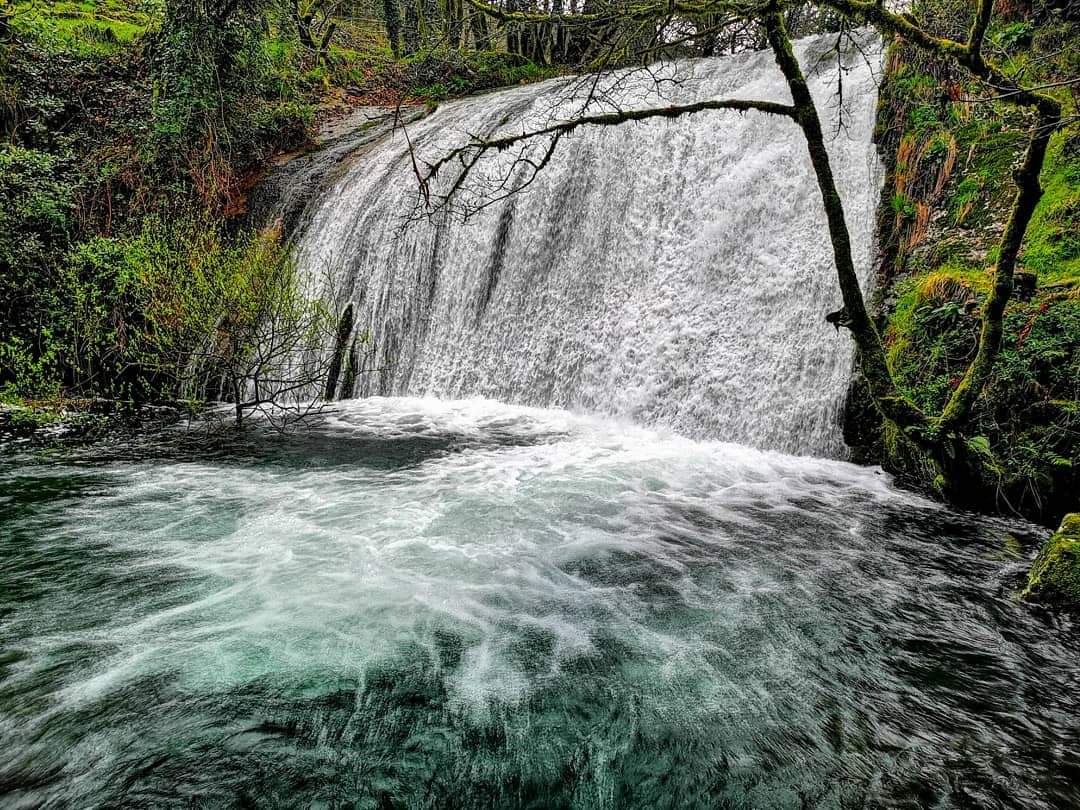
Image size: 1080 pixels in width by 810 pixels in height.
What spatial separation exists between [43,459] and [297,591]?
458 centimetres

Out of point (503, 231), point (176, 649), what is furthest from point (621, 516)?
point (503, 231)

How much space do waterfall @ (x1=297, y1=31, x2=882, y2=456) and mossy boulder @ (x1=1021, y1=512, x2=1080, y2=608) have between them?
2592 millimetres

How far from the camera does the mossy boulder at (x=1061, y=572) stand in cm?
393

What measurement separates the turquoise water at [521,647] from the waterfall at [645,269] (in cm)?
169

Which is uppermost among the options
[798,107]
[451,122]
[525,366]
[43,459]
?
[451,122]

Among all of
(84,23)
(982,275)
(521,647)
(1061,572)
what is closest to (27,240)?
(84,23)

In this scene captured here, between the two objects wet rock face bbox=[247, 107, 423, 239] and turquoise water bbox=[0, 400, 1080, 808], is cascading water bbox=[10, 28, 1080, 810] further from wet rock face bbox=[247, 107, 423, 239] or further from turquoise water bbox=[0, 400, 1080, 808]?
wet rock face bbox=[247, 107, 423, 239]

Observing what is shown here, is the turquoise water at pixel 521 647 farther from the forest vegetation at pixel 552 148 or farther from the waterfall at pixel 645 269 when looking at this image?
the waterfall at pixel 645 269

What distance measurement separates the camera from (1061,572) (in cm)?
397

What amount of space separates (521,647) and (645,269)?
250 inches

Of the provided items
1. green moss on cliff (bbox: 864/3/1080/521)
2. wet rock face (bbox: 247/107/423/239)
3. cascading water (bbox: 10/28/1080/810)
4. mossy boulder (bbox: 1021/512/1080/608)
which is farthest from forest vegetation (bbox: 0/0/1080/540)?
mossy boulder (bbox: 1021/512/1080/608)

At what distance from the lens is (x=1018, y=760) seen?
2.82 meters

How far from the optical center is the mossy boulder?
3.93 m

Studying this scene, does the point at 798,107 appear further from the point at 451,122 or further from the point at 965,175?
the point at 451,122
